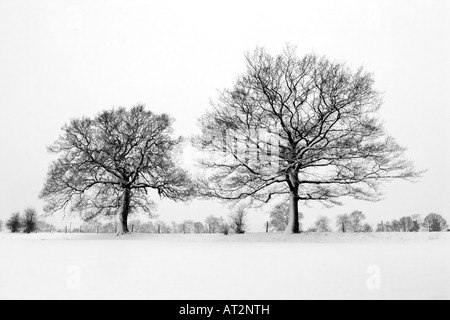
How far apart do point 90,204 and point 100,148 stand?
192 inches

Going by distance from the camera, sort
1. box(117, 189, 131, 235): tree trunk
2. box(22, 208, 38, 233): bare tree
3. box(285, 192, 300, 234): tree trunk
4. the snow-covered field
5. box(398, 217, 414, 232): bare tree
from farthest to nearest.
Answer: box(398, 217, 414, 232): bare tree → box(22, 208, 38, 233): bare tree → box(117, 189, 131, 235): tree trunk → box(285, 192, 300, 234): tree trunk → the snow-covered field

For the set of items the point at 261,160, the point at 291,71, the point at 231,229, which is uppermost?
the point at 291,71

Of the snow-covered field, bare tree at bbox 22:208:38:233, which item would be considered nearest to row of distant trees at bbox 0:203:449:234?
bare tree at bbox 22:208:38:233

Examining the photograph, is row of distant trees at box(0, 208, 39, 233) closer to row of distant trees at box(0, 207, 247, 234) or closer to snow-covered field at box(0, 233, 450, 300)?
row of distant trees at box(0, 207, 247, 234)

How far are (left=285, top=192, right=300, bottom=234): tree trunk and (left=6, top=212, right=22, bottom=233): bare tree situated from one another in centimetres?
2964

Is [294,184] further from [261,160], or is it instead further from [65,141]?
[65,141]

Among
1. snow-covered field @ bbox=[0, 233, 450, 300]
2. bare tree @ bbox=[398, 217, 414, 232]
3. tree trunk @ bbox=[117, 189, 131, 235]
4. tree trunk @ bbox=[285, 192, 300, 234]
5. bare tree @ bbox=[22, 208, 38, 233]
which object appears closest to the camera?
snow-covered field @ bbox=[0, 233, 450, 300]

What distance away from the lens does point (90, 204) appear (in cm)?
3061

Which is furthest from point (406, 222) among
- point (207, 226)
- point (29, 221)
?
point (29, 221)

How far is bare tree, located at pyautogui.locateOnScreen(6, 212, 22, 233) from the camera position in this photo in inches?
1496

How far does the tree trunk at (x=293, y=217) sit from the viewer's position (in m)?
24.3

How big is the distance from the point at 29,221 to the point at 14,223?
1.68m

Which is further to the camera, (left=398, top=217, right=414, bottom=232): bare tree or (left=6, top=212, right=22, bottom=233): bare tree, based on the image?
A: (left=398, top=217, right=414, bottom=232): bare tree
